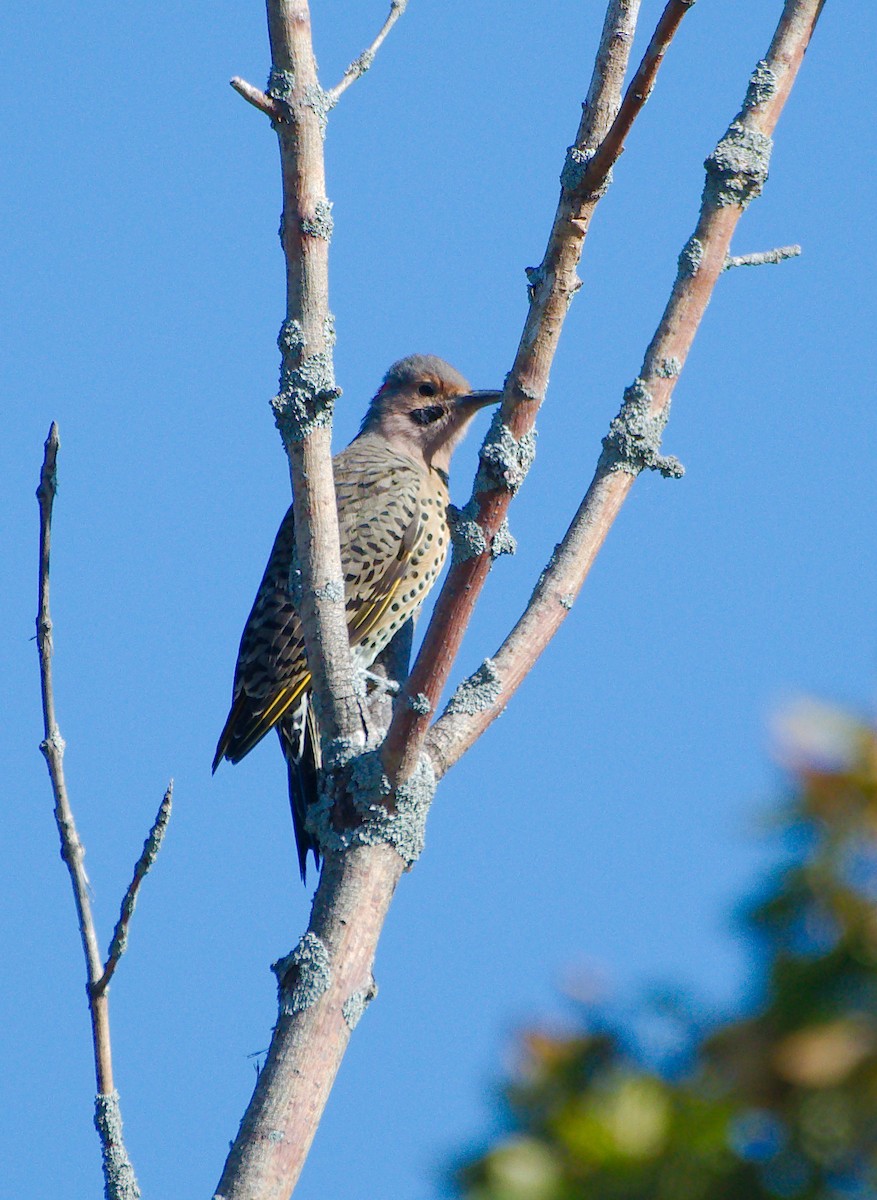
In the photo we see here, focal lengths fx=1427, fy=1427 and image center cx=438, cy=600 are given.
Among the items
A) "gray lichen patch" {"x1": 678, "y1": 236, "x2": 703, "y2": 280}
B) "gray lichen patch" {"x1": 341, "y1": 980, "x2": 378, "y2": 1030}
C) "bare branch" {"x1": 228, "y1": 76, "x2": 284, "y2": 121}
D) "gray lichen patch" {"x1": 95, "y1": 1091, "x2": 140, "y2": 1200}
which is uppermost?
"gray lichen patch" {"x1": 678, "y1": 236, "x2": 703, "y2": 280}

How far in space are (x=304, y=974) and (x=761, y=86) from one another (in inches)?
95.5

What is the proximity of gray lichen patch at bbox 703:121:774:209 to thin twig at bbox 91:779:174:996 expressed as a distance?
6.65 feet

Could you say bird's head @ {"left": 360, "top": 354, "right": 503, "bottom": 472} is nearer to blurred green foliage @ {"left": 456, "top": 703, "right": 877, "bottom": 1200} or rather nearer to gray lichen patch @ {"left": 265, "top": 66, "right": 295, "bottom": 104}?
gray lichen patch @ {"left": 265, "top": 66, "right": 295, "bottom": 104}

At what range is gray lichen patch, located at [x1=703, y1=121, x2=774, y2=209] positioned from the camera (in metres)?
3.53

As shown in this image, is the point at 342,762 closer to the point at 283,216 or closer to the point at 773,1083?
the point at 283,216

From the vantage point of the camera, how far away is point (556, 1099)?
28.0 inches

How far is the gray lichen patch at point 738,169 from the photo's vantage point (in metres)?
3.53

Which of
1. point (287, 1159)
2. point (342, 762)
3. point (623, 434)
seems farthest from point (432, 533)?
point (287, 1159)

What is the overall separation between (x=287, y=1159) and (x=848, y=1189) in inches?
79.4

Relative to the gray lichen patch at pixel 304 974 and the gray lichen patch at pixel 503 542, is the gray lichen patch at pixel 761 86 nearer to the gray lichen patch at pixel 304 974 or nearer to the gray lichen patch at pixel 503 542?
the gray lichen patch at pixel 503 542

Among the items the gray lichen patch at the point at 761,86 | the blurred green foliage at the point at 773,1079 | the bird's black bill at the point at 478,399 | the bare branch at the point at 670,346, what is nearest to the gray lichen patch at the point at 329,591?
the bare branch at the point at 670,346

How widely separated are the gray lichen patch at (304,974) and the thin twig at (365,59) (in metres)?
1.63

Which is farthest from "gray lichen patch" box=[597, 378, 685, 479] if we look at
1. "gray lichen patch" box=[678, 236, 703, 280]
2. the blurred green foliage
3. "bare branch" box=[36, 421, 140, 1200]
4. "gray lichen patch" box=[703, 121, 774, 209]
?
the blurred green foliage

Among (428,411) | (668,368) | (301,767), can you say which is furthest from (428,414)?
(668,368)
